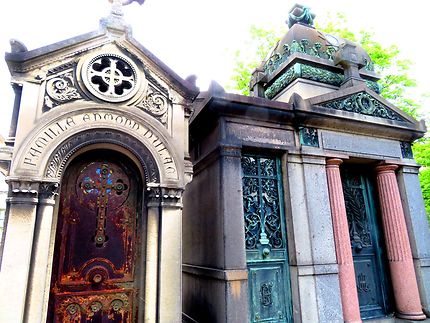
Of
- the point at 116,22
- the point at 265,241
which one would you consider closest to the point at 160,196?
the point at 265,241

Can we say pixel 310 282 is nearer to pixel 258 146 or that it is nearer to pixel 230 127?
pixel 258 146

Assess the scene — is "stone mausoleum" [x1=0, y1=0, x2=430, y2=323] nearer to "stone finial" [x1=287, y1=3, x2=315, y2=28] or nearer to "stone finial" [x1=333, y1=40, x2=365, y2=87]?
"stone finial" [x1=333, y1=40, x2=365, y2=87]

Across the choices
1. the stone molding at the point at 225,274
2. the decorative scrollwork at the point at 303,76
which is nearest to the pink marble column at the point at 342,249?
the stone molding at the point at 225,274

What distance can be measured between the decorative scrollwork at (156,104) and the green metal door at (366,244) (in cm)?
459

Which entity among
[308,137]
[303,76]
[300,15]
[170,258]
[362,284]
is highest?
[300,15]

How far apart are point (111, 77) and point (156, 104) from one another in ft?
2.62

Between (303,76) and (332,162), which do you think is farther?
(303,76)

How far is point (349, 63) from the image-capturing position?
7.94 m

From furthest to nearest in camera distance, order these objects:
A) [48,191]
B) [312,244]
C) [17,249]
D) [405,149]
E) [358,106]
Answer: [405,149] → [358,106] → [312,244] → [48,191] → [17,249]

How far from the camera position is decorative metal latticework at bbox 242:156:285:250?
575 centimetres

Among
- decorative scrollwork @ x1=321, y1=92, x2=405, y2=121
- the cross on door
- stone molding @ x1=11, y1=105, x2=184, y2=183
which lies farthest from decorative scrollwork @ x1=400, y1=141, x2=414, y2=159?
the cross on door

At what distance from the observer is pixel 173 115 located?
5.11 meters

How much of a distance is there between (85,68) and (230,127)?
8.68ft

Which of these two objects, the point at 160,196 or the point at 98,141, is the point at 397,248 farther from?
the point at 98,141
